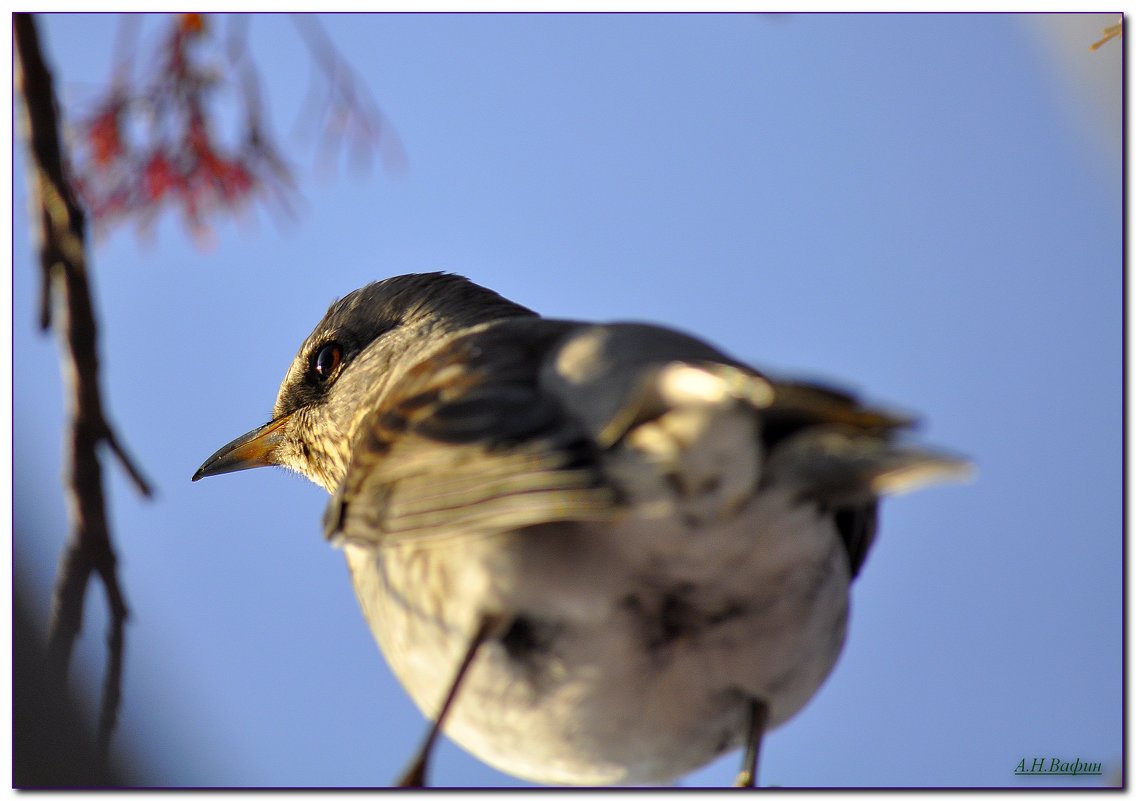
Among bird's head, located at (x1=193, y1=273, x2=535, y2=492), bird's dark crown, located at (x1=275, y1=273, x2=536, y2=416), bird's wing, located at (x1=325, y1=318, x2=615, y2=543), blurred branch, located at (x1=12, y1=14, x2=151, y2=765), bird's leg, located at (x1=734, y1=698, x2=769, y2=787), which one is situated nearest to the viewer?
bird's wing, located at (x1=325, y1=318, x2=615, y2=543)

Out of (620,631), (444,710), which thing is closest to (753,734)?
(620,631)

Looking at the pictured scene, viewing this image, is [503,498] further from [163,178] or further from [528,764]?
[163,178]

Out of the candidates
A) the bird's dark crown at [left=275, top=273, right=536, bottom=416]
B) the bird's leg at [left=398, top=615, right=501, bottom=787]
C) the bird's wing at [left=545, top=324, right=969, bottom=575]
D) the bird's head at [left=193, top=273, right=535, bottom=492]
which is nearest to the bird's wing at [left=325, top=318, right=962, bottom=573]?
the bird's wing at [left=545, top=324, right=969, bottom=575]

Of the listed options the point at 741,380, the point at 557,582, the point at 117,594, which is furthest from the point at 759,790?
the point at 117,594

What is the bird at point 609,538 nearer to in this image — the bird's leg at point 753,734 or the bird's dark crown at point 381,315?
the bird's leg at point 753,734

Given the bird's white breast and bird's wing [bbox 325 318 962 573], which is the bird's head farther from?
bird's wing [bbox 325 318 962 573]
